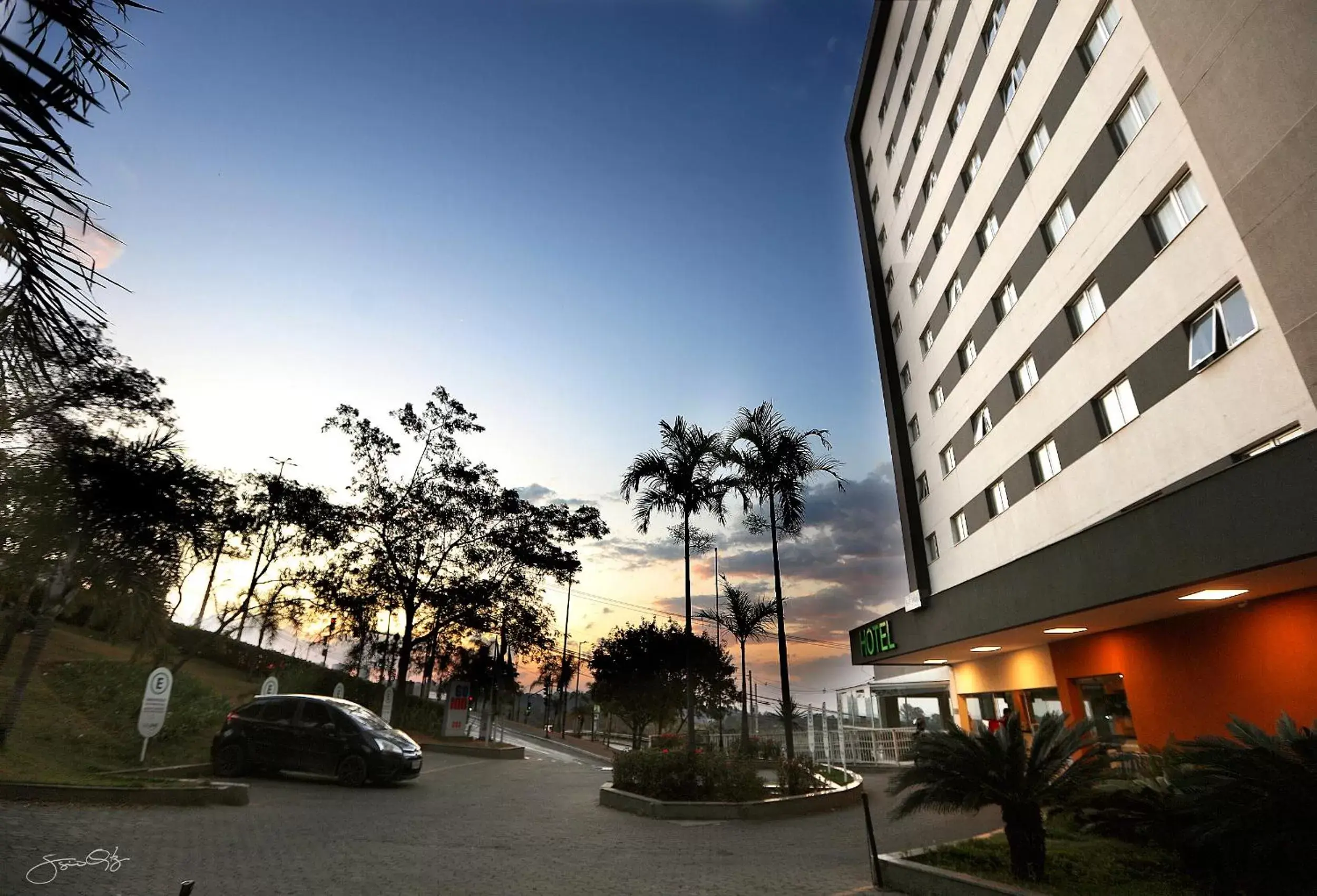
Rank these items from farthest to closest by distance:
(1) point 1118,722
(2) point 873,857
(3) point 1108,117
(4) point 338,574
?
(4) point 338,574
(1) point 1118,722
(3) point 1108,117
(2) point 873,857

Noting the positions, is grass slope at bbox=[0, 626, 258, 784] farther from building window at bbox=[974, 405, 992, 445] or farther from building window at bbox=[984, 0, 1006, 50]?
building window at bbox=[984, 0, 1006, 50]

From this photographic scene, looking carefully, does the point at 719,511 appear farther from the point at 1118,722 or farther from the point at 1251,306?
the point at 1251,306

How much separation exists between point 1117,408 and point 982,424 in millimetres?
6435

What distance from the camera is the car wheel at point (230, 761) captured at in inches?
527

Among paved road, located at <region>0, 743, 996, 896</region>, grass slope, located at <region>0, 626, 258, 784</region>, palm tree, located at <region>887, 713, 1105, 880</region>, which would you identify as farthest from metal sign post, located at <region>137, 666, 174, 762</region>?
palm tree, located at <region>887, 713, 1105, 880</region>

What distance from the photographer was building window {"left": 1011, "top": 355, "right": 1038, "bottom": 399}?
17.6 m

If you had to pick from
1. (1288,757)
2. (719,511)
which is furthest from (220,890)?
(719,511)

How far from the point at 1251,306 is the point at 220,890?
1576cm

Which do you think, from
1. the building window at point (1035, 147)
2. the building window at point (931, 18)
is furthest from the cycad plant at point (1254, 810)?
the building window at point (931, 18)

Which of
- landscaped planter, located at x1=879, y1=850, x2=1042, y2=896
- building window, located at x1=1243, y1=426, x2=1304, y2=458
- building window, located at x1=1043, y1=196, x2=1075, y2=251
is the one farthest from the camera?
building window, located at x1=1043, y1=196, x2=1075, y2=251

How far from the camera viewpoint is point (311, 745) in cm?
1349

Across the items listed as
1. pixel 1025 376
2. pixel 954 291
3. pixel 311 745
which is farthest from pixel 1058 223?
pixel 311 745

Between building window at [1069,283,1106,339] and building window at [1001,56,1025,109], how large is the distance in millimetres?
6913

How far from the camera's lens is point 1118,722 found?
602 inches
